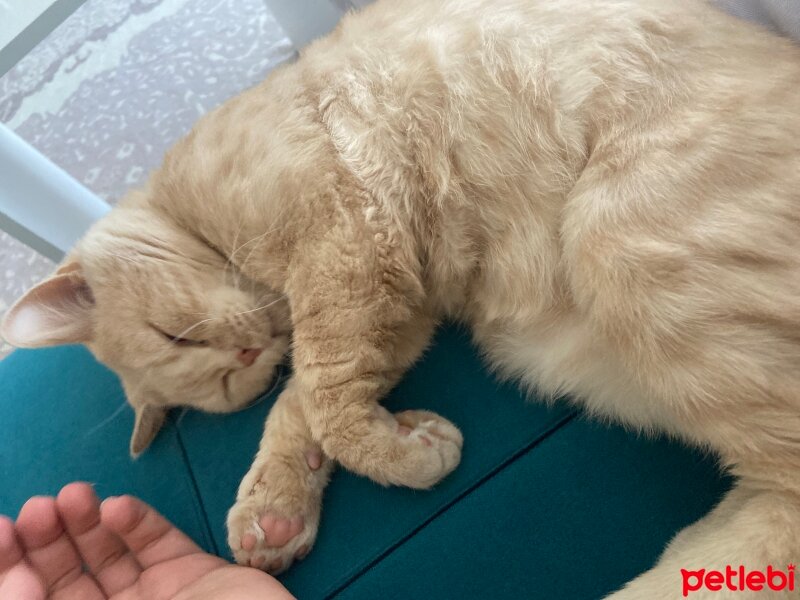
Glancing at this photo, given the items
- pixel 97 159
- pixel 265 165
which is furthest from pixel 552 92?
pixel 97 159

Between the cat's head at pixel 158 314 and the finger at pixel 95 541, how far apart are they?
20 centimetres

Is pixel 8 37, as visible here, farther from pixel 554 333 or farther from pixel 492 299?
pixel 554 333

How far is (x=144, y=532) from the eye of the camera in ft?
4.34

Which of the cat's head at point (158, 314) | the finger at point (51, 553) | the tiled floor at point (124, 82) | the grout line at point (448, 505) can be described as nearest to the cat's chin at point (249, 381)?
the cat's head at point (158, 314)

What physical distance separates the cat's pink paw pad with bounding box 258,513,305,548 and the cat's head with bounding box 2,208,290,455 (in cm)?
34

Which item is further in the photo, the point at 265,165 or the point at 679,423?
the point at 265,165

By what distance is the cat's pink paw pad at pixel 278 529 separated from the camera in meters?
1.23

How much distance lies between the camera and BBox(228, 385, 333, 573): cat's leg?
124cm

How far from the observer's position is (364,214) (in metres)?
1.27

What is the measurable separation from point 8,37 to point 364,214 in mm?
1232

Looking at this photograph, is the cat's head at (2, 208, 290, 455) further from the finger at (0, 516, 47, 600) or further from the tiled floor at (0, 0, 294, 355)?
the tiled floor at (0, 0, 294, 355)

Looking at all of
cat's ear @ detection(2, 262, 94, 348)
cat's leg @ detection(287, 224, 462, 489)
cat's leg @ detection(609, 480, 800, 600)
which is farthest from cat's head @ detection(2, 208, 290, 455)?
cat's leg @ detection(609, 480, 800, 600)

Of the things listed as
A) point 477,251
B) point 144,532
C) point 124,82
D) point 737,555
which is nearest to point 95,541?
point 144,532

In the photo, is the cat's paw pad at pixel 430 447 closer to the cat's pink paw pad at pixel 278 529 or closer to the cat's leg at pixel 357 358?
the cat's leg at pixel 357 358
